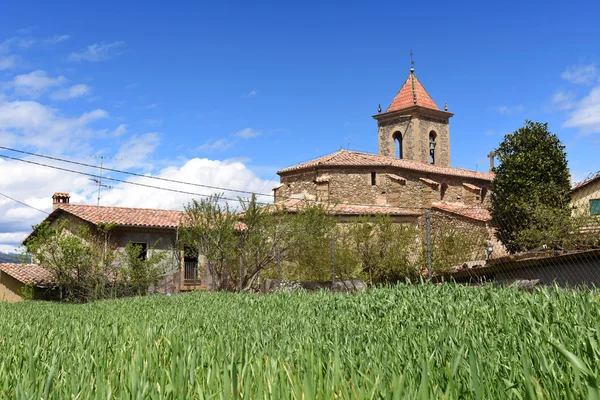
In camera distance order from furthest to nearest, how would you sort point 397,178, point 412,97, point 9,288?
point 412,97, point 397,178, point 9,288

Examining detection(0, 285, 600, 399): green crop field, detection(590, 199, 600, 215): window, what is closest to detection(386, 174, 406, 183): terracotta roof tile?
detection(590, 199, 600, 215): window

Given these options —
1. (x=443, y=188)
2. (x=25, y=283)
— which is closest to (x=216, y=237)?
(x=25, y=283)

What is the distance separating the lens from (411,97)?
4259 cm

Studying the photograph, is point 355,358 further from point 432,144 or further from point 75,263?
point 432,144

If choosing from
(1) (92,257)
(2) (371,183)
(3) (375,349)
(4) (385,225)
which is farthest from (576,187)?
(3) (375,349)

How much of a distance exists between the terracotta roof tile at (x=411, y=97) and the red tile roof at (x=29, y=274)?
93.8 ft

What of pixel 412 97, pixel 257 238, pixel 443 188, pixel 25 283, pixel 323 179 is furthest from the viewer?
pixel 412 97

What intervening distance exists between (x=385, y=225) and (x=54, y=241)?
14.8 metres

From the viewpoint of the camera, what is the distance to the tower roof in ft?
138

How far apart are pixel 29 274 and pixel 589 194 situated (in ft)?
86.7

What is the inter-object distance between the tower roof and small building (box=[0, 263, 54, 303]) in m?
28.8

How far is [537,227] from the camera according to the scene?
16.0 meters

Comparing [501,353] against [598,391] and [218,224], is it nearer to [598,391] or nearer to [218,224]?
[598,391]

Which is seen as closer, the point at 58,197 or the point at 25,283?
the point at 25,283
